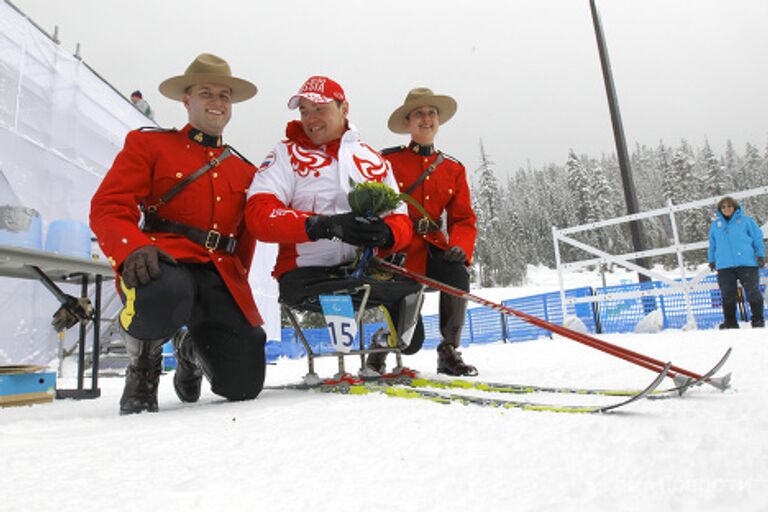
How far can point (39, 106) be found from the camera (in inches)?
249

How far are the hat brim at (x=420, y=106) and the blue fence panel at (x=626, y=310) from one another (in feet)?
21.6

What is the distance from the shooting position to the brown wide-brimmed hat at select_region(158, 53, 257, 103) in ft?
8.27

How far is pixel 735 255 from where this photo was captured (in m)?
5.86

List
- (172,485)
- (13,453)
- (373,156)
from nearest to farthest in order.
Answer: (172,485) → (13,453) → (373,156)

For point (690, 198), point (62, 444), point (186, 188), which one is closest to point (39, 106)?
point (186, 188)

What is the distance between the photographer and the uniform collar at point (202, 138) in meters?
2.53

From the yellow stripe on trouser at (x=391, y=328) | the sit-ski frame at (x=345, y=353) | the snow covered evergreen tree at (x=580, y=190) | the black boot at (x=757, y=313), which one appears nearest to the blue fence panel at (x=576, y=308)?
the black boot at (x=757, y=313)

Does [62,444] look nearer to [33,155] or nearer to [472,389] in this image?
[472,389]

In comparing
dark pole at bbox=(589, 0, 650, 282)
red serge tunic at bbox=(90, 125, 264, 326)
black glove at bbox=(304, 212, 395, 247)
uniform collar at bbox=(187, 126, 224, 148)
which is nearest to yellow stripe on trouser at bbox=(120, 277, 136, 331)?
red serge tunic at bbox=(90, 125, 264, 326)

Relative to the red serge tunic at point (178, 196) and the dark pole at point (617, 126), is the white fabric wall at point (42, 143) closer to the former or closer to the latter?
the red serge tunic at point (178, 196)

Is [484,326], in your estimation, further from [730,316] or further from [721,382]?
[721,382]

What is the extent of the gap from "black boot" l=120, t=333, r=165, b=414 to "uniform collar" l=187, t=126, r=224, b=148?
1.01 meters

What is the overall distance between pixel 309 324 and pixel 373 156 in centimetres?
2142

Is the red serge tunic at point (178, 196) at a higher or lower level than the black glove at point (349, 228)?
higher
